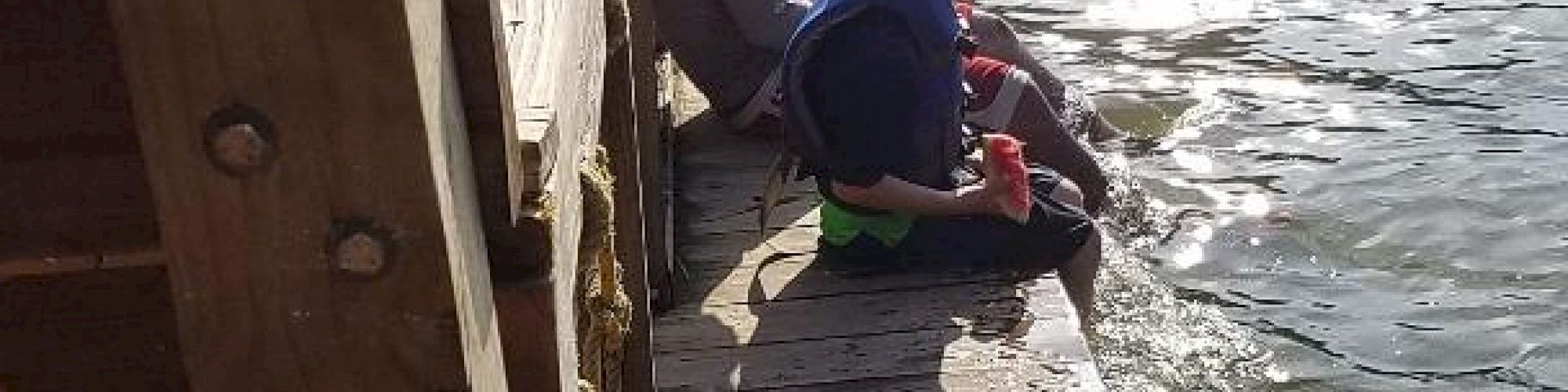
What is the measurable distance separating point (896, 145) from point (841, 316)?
420mm

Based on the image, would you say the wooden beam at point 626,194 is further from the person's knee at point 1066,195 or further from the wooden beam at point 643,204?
the person's knee at point 1066,195

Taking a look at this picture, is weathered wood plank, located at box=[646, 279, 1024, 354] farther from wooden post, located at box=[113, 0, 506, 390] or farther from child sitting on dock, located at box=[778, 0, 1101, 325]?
wooden post, located at box=[113, 0, 506, 390]

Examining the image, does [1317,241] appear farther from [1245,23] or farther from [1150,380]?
[1245,23]

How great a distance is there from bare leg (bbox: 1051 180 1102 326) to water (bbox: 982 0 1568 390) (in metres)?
0.12

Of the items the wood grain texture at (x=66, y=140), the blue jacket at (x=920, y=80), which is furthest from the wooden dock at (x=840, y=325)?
the wood grain texture at (x=66, y=140)

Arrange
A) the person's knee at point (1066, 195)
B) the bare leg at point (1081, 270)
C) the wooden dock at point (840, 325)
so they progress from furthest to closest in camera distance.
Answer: the person's knee at point (1066, 195), the bare leg at point (1081, 270), the wooden dock at point (840, 325)

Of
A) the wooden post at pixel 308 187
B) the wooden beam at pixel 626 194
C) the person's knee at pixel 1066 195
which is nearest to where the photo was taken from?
the wooden post at pixel 308 187

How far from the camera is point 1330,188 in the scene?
764 cm

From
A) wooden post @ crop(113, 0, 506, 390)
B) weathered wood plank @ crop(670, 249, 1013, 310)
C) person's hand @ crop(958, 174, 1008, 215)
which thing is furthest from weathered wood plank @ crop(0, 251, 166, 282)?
person's hand @ crop(958, 174, 1008, 215)

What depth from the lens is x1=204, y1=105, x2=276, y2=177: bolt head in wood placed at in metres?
1.33

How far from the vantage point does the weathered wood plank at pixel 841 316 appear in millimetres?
4793

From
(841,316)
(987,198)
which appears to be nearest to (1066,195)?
(987,198)

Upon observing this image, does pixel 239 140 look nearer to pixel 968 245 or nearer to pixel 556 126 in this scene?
pixel 556 126

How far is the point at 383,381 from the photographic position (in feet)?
4.81
